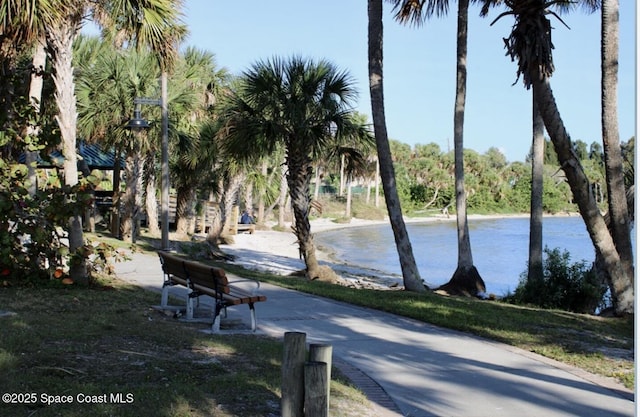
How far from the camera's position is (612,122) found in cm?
1198

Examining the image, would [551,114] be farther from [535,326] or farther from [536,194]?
[536,194]

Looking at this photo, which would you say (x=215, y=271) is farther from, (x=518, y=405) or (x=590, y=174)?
(x=590, y=174)

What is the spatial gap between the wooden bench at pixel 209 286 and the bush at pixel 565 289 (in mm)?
7203

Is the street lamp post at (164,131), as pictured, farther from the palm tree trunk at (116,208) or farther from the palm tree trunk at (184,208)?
the palm tree trunk at (184,208)

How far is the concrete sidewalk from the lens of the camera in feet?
19.1

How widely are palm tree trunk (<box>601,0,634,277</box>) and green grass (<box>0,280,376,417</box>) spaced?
713 centimetres

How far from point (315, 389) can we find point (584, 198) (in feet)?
Result: 26.8

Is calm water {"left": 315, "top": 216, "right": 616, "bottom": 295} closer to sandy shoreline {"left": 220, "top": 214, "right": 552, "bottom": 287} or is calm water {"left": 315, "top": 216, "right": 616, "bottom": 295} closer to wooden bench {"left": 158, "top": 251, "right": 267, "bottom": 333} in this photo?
sandy shoreline {"left": 220, "top": 214, "right": 552, "bottom": 287}

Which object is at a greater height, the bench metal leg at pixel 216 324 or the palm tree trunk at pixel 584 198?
the palm tree trunk at pixel 584 198

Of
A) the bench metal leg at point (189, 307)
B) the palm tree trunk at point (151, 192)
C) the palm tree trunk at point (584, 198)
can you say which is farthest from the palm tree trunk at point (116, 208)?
the palm tree trunk at point (584, 198)

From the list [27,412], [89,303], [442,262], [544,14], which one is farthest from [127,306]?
[442,262]

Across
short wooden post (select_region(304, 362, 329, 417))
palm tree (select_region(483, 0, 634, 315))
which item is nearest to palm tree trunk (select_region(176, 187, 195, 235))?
palm tree (select_region(483, 0, 634, 315))

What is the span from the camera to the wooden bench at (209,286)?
26.7 ft

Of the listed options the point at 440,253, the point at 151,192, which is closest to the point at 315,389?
the point at 151,192
